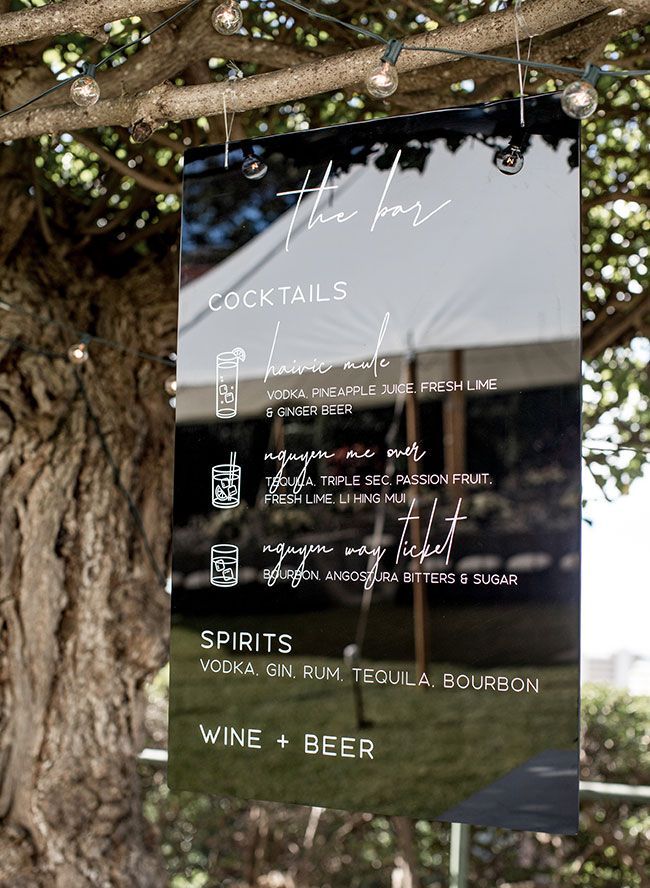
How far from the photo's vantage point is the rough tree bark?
101 inches

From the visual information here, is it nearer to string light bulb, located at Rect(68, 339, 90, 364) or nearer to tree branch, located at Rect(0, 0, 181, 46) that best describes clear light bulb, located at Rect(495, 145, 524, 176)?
tree branch, located at Rect(0, 0, 181, 46)

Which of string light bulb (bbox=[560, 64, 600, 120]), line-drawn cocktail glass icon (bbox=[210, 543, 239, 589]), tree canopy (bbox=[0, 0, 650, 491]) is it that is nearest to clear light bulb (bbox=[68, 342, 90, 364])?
tree canopy (bbox=[0, 0, 650, 491])

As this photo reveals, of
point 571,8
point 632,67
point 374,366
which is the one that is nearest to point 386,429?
point 374,366

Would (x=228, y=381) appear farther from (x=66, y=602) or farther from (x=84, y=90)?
(x=66, y=602)

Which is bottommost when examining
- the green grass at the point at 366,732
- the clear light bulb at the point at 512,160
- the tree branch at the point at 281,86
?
the green grass at the point at 366,732

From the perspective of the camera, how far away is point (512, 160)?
167 cm

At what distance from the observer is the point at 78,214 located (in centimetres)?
313

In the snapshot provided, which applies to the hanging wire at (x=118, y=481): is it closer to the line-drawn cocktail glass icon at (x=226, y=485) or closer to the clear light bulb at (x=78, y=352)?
the clear light bulb at (x=78, y=352)

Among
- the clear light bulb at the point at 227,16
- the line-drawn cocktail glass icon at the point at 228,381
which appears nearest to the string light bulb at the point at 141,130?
the clear light bulb at the point at 227,16

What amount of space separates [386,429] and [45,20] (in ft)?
3.26

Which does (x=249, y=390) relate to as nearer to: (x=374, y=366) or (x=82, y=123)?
(x=374, y=366)

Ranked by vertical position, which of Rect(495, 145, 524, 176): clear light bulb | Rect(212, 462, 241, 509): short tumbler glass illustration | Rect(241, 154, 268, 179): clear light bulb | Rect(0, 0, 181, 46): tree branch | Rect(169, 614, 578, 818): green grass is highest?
Rect(0, 0, 181, 46): tree branch

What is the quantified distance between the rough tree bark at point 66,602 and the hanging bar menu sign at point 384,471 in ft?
2.77

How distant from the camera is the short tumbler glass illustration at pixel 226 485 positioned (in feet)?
6.21
